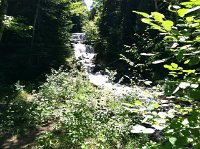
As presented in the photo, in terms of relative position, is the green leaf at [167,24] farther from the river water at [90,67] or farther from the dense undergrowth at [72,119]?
the river water at [90,67]

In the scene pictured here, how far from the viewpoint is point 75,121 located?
382 inches

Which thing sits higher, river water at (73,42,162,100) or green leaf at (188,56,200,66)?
river water at (73,42,162,100)

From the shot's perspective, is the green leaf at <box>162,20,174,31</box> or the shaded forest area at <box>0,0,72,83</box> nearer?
the green leaf at <box>162,20,174,31</box>

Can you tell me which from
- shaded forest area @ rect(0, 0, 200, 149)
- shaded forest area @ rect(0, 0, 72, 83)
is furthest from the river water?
shaded forest area @ rect(0, 0, 72, 83)

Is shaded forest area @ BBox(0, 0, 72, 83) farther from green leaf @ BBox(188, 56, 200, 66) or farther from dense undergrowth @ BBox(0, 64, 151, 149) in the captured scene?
green leaf @ BBox(188, 56, 200, 66)

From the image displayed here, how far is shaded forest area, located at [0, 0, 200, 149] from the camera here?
173cm

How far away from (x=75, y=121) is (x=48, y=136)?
103cm

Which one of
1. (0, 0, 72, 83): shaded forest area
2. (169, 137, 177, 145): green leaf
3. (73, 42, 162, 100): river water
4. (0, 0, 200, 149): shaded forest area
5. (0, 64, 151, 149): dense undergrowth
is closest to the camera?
(169, 137, 177, 145): green leaf

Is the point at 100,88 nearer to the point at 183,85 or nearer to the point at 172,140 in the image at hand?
the point at 183,85

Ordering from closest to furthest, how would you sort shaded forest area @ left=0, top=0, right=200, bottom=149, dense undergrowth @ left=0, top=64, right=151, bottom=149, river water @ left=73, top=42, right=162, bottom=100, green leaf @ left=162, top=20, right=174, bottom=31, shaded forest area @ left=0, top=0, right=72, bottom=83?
green leaf @ left=162, top=20, right=174, bottom=31 < shaded forest area @ left=0, top=0, right=200, bottom=149 < dense undergrowth @ left=0, top=64, right=151, bottom=149 < river water @ left=73, top=42, right=162, bottom=100 < shaded forest area @ left=0, top=0, right=72, bottom=83

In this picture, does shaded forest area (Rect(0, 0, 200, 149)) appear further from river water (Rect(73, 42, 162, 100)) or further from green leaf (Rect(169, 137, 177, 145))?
river water (Rect(73, 42, 162, 100))

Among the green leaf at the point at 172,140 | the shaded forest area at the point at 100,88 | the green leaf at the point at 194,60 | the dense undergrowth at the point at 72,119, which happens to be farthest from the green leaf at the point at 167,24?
the dense undergrowth at the point at 72,119

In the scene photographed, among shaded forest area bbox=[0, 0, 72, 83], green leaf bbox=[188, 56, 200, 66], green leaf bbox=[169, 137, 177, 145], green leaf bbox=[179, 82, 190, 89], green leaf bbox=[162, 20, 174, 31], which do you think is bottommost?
green leaf bbox=[169, 137, 177, 145]

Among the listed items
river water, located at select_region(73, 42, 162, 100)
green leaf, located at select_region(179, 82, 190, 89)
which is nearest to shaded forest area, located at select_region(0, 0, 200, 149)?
green leaf, located at select_region(179, 82, 190, 89)
